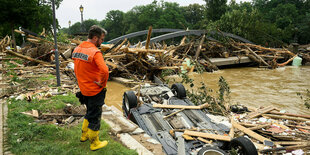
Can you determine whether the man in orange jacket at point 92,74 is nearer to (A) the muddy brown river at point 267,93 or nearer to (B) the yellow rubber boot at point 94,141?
(B) the yellow rubber boot at point 94,141

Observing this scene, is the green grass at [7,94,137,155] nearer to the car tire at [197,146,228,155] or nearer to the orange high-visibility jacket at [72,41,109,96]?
the orange high-visibility jacket at [72,41,109,96]

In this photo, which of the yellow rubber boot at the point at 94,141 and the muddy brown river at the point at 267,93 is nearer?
the yellow rubber boot at the point at 94,141

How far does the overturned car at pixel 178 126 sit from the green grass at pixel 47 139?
0.98m

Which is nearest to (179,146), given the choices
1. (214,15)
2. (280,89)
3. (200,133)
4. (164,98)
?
(200,133)

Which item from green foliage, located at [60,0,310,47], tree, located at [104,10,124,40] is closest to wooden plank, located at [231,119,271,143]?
green foliage, located at [60,0,310,47]

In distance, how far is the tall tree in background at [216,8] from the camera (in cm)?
4084

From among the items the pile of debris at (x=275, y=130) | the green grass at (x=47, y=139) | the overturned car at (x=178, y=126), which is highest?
the green grass at (x=47, y=139)

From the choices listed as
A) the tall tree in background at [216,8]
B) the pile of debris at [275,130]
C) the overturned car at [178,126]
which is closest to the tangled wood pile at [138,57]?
the overturned car at [178,126]

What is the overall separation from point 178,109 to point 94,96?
2.84 meters

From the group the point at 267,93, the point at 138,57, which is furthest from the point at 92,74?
the point at 267,93

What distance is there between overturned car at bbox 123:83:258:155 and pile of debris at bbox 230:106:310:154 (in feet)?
2.13

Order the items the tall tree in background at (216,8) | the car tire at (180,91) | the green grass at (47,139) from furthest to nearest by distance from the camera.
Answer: the tall tree in background at (216,8)
the car tire at (180,91)
the green grass at (47,139)

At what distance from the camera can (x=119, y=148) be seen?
3422mm

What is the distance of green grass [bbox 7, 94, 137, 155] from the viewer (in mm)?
3260
